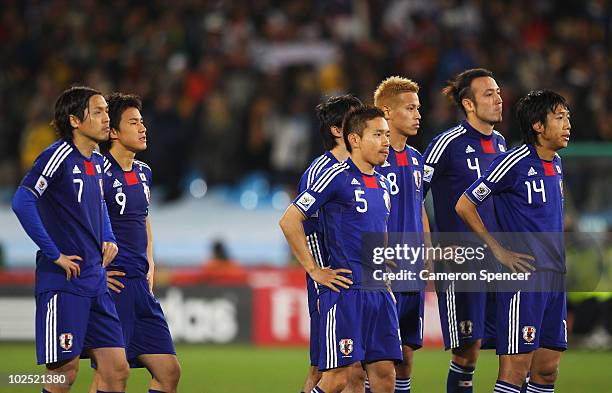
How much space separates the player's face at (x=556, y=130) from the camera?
832cm

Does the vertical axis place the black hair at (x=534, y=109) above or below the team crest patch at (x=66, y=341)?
above

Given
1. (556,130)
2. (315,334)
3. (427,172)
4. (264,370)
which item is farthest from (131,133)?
(264,370)

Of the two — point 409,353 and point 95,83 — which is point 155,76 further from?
point 409,353

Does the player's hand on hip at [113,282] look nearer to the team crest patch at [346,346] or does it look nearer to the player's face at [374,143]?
the team crest patch at [346,346]

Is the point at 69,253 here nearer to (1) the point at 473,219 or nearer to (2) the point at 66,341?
(2) the point at 66,341

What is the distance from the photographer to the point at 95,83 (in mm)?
18031

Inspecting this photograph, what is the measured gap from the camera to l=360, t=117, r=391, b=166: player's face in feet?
25.7

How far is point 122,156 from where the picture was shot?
845 cm

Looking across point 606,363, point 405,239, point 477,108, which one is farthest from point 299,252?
point 606,363

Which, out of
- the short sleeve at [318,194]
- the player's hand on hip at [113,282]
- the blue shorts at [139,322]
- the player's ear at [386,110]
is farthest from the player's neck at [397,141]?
the player's hand on hip at [113,282]

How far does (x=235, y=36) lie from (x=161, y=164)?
2698 mm

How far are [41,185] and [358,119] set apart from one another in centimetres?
206

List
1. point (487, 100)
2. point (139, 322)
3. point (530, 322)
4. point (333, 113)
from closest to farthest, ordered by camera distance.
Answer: point (530, 322) → point (139, 322) → point (333, 113) → point (487, 100)

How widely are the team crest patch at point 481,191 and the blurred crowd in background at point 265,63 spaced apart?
7.19 m
